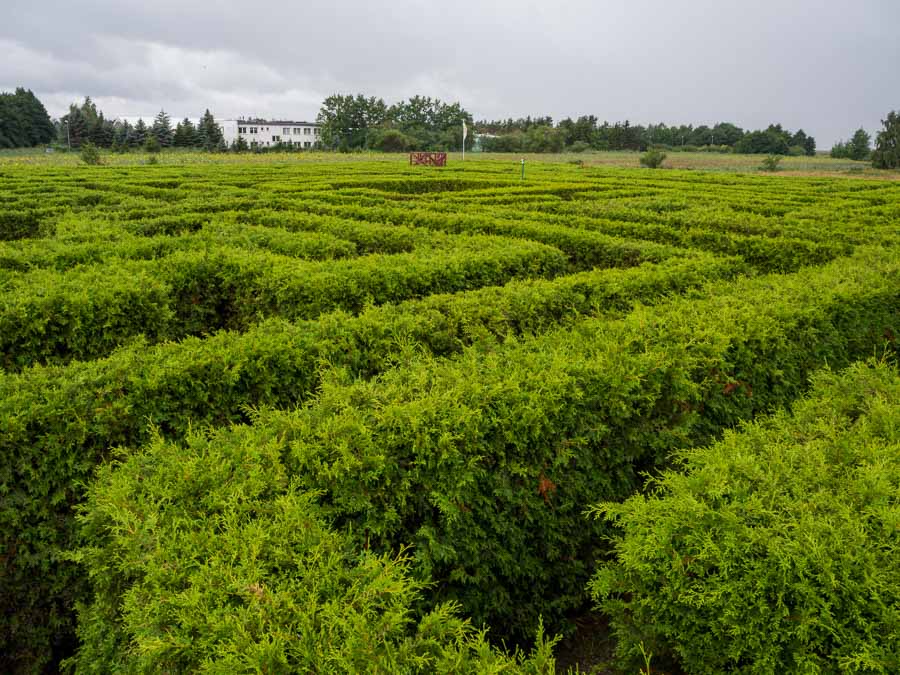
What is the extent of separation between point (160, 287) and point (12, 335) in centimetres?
146

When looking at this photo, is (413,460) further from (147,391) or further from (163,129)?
(163,129)

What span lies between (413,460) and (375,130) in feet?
336

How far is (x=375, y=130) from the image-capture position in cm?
9825

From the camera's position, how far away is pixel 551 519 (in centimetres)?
395

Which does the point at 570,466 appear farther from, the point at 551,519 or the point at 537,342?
the point at 537,342

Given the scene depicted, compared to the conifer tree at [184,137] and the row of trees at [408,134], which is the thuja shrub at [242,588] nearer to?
the row of trees at [408,134]

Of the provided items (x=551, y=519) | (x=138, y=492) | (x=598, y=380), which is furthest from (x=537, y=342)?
(x=138, y=492)

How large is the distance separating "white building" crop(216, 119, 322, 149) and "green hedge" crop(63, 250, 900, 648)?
134 metres

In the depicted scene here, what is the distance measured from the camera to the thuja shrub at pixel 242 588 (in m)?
2.19

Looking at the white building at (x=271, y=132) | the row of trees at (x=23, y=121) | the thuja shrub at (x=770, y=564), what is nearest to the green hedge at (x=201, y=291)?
the thuja shrub at (x=770, y=564)

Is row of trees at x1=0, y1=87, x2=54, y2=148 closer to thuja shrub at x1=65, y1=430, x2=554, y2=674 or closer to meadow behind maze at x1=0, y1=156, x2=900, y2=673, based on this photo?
meadow behind maze at x1=0, y1=156, x2=900, y2=673

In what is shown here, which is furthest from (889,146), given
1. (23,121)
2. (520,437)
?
(23,121)

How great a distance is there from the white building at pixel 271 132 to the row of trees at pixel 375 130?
3003 cm

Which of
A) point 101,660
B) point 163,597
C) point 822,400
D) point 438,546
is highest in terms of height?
point 822,400
